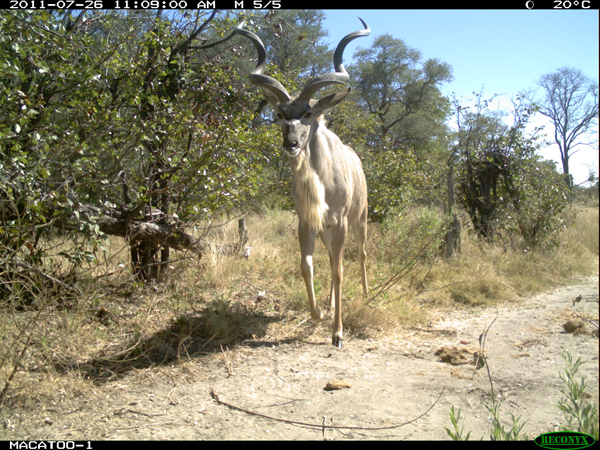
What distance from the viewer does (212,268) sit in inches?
219

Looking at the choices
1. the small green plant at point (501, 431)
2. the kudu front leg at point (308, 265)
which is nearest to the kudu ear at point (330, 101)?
the kudu front leg at point (308, 265)

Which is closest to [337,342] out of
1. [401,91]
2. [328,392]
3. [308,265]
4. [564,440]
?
[308,265]

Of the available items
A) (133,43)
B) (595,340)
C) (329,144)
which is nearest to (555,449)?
(595,340)

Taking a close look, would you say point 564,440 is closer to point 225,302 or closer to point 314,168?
point 314,168

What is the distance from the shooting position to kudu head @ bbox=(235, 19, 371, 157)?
14.1ft

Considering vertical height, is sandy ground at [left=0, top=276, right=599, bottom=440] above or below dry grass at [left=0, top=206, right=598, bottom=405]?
below

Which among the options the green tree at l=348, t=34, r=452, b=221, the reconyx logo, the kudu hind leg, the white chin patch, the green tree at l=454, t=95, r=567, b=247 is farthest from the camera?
the green tree at l=348, t=34, r=452, b=221

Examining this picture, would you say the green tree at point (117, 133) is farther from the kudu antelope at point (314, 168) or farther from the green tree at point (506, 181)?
the green tree at point (506, 181)

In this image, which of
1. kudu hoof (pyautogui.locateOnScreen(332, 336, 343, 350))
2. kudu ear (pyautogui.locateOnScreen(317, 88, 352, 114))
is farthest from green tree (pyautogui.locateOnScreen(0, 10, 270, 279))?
kudu hoof (pyautogui.locateOnScreen(332, 336, 343, 350))

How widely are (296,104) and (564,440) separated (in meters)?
3.41

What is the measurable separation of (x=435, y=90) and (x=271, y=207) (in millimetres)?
A: 11897

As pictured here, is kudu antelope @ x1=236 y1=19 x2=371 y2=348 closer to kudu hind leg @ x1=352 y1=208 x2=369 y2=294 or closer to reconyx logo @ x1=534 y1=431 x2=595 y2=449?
kudu hind leg @ x1=352 y1=208 x2=369 y2=294

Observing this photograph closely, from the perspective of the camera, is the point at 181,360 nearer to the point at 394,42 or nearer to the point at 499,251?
the point at 499,251

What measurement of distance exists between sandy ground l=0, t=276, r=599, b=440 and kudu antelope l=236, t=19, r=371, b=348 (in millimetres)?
621
